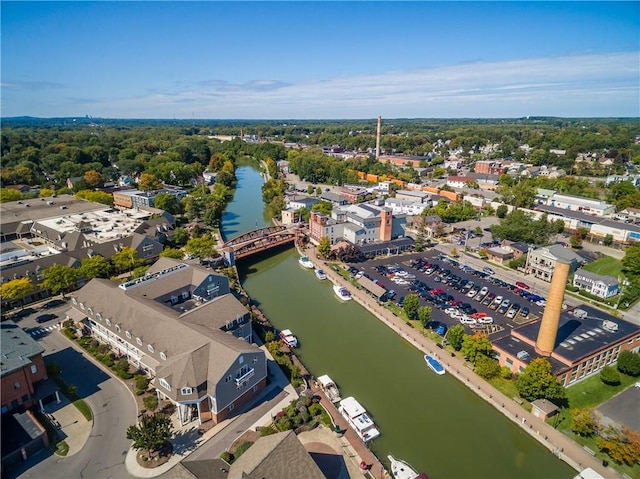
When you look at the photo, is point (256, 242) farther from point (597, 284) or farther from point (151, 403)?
point (597, 284)

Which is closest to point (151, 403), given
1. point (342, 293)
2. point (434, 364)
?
point (434, 364)

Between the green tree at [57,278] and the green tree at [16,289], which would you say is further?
the green tree at [57,278]

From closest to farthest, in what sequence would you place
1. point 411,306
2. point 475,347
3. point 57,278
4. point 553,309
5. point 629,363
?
point 553,309, point 629,363, point 475,347, point 411,306, point 57,278

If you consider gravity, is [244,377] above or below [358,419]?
above

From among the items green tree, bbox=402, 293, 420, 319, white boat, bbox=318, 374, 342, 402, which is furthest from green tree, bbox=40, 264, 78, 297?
green tree, bbox=402, 293, 420, 319

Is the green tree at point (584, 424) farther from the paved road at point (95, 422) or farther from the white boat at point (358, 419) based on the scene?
the paved road at point (95, 422)

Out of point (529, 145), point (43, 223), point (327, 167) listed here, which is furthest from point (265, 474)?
point (529, 145)

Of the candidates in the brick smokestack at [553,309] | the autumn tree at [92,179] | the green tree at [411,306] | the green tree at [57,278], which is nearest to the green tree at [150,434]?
the green tree at [411,306]

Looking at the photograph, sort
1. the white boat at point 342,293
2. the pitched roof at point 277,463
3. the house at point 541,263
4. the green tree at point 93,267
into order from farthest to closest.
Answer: the house at point 541,263 < the white boat at point 342,293 < the green tree at point 93,267 < the pitched roof at point 277,463
